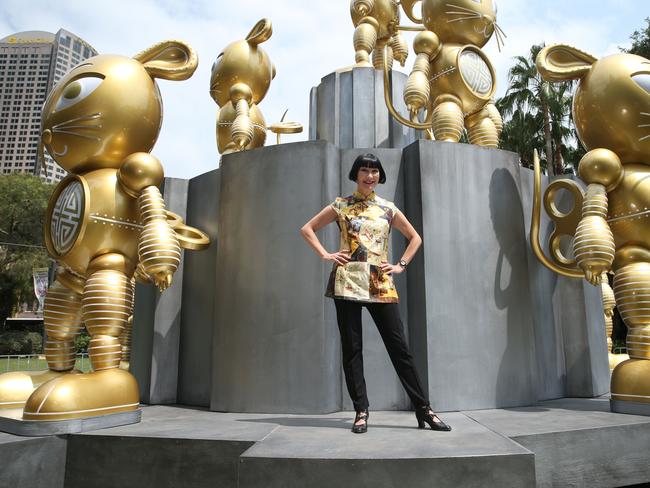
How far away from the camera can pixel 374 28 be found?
22.5ft

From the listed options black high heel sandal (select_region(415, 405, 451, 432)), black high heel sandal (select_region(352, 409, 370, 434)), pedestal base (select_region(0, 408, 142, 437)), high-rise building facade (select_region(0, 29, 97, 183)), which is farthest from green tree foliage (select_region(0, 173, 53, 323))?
black high heel sandal (select_region(415, 405, 451, 432))

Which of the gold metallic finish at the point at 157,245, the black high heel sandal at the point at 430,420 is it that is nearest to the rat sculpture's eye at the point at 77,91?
the gold metallic finish at the point at 157,245

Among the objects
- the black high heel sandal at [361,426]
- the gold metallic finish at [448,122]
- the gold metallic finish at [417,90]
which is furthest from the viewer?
the gold metallic finish at [448,122]

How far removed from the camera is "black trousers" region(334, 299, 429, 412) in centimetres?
275

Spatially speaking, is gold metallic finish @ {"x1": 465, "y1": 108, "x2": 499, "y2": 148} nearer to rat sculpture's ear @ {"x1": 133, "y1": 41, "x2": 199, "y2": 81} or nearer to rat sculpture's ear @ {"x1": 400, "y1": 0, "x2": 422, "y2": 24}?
rat sculpture's ear @ {"x1": 400, "y1": 0, "x2": 422, "y2": 24}

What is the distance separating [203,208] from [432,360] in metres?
2.40

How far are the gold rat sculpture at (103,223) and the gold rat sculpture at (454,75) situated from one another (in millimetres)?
2484

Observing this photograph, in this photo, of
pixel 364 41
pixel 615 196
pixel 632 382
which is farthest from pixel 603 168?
pixel 364 41

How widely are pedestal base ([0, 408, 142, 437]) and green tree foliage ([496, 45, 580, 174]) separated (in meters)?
16.6

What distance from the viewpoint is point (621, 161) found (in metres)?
3.84

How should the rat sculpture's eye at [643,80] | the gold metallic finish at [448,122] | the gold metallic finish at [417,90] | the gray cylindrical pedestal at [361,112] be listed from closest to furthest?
the rat sculpture's eye at [643,80] < the gold metallic finish at [417,90] < the gold metallic finish at [448,122] < the gray cylindrical pedestal at [361,112]

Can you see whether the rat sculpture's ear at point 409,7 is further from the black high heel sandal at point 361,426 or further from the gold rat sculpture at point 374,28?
the black high heel sandal at point 361,426

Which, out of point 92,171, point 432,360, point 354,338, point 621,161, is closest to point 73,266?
point 92,171

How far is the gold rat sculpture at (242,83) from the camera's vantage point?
6.15 metres
